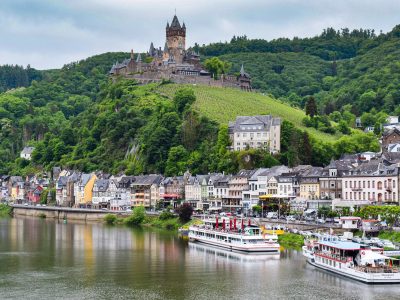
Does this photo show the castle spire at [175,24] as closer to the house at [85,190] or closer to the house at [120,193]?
the house at [85,190]

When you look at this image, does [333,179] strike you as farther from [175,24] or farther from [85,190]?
[175,24]

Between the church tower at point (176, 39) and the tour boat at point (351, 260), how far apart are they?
327 ft

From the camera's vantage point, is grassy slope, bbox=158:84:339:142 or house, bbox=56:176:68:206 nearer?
grassy slope, bbox=158:84:339:142

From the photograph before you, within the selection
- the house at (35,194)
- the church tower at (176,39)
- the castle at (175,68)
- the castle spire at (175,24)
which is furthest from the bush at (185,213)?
the castle spire at (175,24)

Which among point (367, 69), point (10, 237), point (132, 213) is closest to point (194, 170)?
point (132, 213)

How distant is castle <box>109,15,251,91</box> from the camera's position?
145 m

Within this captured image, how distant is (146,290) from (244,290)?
602 cm

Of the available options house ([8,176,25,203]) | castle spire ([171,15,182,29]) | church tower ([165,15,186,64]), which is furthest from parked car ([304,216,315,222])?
castle spire ([171,15,182,29])

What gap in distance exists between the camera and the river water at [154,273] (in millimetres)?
46438

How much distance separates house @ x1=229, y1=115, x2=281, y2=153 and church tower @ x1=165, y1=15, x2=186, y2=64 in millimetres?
48346

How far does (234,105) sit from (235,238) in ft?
219

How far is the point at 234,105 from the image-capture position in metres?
132

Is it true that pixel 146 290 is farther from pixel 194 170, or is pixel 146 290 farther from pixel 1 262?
pixel 194 170

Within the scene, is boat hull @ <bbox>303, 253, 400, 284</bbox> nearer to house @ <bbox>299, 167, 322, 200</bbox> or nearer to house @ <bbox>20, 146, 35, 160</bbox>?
house @ <bbox>299, 167, 322, 200</bbox>
